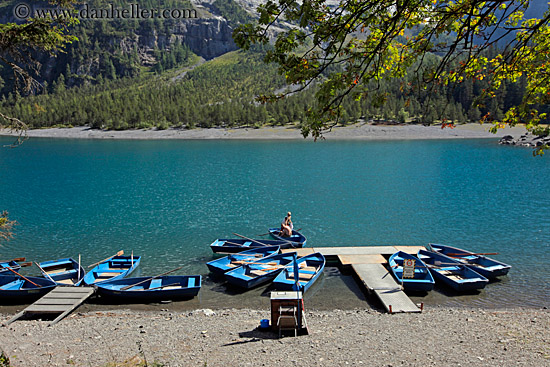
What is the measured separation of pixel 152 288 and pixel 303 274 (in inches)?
310

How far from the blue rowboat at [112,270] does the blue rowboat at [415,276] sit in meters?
14.8

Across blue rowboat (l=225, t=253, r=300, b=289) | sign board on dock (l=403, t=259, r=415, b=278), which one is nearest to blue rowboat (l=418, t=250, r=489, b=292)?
sign board on dock (l=403, t=259, r=415, b=278)

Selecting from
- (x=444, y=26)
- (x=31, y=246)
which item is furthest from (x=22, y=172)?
(x=444, y=26)

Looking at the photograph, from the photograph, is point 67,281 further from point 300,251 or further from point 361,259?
point 361,259

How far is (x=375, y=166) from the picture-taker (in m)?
67.0

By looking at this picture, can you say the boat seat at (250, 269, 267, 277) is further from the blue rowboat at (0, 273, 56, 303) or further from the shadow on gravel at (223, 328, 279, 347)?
the blue rowboat at (0, 273, 56, 303)

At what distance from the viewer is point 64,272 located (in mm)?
21672

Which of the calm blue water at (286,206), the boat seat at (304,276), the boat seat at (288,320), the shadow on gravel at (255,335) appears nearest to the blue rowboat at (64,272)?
the calm blue water at (286,206)

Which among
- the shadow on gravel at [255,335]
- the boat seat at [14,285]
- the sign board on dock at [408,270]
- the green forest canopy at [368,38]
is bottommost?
the boat seat at [14,285]

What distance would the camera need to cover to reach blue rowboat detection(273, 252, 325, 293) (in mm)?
19812

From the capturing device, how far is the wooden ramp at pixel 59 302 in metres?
17.3

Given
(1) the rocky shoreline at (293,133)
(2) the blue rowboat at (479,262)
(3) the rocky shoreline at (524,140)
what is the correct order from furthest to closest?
1. (1) the rocky shoreline at (293,133)
2. (3) the rocky shoreline at (524,140)
3. (2) the blue rowboat at (479,262)

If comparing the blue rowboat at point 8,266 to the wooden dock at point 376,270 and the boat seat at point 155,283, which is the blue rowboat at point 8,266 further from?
the wooden dock at point 376,270

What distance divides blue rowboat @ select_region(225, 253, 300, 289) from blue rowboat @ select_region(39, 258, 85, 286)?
824 centimetres
